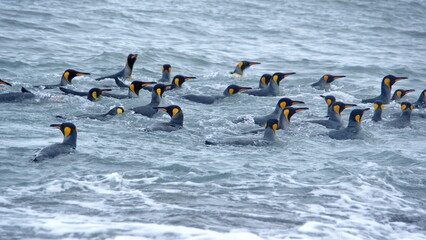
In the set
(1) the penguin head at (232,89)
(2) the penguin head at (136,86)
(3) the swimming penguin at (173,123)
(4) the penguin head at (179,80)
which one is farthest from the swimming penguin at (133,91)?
(3) the swimming penguin at (173,123)

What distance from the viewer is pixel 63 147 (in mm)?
8344

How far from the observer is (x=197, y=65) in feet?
55.1

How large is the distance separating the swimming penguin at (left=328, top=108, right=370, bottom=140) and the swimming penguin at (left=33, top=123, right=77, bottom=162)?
392 cm

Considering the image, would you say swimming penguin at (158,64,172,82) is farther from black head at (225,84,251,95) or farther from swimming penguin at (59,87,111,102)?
swimming penguin at (59,87,111,102)

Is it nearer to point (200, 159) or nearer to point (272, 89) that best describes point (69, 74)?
point (272, 89)

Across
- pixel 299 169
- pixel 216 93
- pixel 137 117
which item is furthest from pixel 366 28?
pixel 299 169

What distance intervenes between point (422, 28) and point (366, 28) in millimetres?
2154

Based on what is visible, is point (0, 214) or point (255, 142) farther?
point (255, 142)

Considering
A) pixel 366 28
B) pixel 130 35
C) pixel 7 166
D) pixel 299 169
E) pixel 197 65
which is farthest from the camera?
pixel 366 28

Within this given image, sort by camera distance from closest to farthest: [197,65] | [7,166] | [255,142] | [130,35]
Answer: [7,166]
[255,142]
[197,65]
[130,35]

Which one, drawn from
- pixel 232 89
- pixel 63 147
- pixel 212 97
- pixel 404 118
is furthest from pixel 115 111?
pixel 404 118

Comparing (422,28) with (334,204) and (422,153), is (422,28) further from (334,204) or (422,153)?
(334,204)

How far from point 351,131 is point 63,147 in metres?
4.37

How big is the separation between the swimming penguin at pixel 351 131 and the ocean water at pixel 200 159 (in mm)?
179
